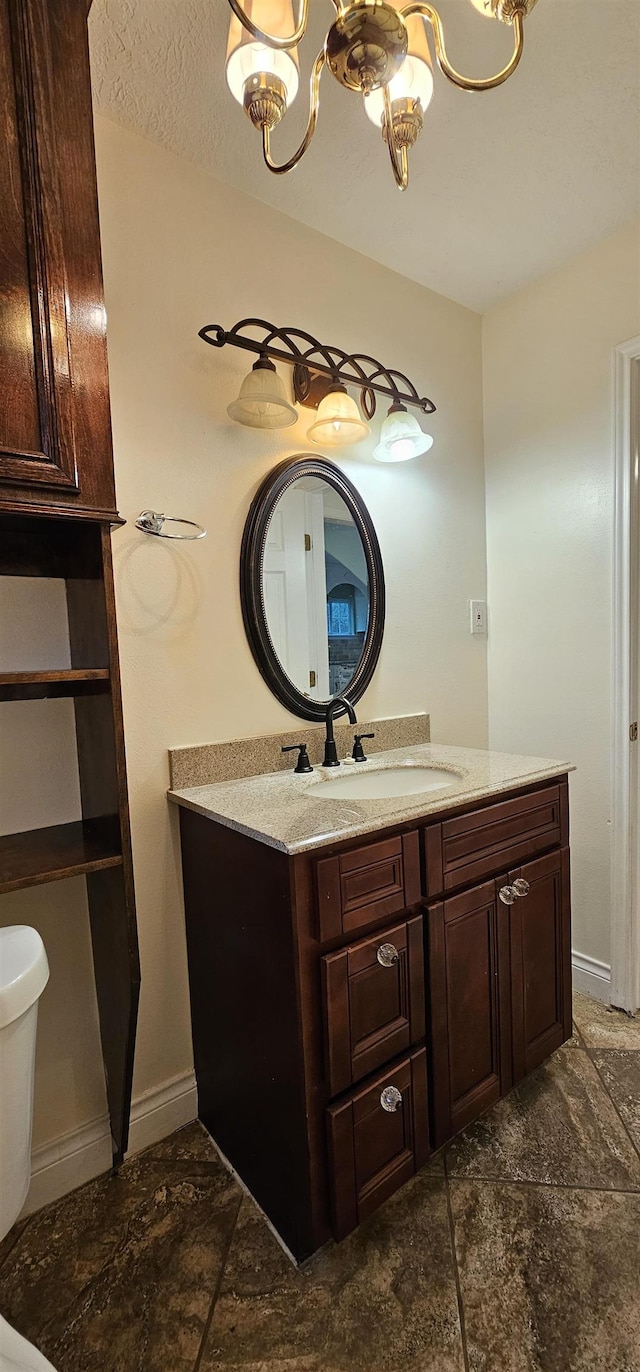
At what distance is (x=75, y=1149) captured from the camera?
1.33 metres

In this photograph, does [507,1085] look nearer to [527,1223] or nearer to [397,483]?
[527,1223]

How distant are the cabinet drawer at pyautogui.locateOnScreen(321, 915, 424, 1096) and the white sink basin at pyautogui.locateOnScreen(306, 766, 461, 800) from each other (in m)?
0.45

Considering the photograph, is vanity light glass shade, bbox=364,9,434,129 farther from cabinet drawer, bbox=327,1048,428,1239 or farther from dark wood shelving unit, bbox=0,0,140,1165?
cabinet drawer, bbox=327,1048,428,1239

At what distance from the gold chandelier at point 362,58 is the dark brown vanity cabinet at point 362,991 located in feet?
3.93

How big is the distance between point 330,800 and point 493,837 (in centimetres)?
41

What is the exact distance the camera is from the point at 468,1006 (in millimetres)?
1325

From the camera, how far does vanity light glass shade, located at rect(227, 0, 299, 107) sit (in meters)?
0.85

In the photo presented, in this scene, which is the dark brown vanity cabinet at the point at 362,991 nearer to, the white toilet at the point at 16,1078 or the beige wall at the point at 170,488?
the beige wall at the point at 170,488

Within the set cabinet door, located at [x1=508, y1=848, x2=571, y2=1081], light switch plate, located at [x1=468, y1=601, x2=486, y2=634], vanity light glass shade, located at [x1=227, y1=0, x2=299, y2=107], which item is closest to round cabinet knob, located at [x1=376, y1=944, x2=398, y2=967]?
cabinet door, located at [x1=508, y1=848, x2=571, y2=1081]

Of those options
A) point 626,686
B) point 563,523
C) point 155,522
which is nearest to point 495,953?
point 626,686

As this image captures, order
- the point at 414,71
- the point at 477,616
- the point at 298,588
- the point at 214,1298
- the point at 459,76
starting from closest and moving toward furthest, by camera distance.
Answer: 1. the point at 459,76
2. the point at 414,71
3. the point at 214,1298
4. the point at 298,588
5. the point at 477,616

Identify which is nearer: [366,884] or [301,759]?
[366,884]

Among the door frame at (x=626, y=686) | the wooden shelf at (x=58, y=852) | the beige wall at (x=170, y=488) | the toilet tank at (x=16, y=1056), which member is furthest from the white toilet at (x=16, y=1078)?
the door frame at (x=626, y=686)

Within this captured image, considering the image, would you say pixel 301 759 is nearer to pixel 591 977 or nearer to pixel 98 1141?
pixel 98 1141
